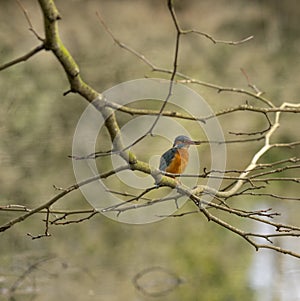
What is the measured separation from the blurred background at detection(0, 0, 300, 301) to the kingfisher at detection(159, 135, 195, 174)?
950 millimetres

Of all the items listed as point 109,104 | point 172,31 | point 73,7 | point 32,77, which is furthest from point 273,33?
point 109,104

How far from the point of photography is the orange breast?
139 cm

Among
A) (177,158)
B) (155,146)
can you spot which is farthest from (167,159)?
(155,146)

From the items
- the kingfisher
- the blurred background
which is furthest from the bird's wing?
the blurred background

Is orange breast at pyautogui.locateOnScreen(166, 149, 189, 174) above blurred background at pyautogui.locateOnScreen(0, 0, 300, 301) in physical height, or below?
below

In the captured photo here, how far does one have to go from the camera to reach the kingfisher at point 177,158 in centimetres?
137

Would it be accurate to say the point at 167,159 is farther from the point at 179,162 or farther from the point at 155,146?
the point at 155,146

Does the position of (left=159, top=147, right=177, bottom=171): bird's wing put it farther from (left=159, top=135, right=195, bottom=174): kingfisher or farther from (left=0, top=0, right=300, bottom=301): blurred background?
(left=0, top=0, right=300, bottom=301): blurred background

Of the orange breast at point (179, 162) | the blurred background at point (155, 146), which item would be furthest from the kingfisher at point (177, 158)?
the blurred background at point (155, 146)

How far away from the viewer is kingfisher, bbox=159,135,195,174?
1371mm

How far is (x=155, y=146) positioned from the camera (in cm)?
328

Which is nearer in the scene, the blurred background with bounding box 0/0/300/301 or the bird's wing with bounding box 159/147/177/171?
the bird's wing with bounding box 159/147/177/171

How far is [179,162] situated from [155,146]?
1.89 metres

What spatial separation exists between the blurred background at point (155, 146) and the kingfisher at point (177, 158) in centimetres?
95
